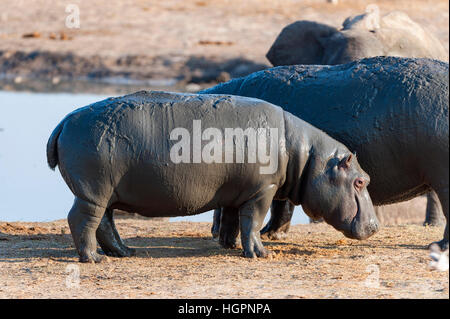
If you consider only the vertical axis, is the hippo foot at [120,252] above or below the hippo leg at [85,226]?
below

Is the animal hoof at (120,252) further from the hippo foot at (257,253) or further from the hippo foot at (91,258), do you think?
the hippo foot at (257,253)

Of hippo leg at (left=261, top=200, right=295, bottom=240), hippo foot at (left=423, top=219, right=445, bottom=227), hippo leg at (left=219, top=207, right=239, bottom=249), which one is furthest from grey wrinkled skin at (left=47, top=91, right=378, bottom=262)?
hippo foot at (left=423, top=219, right=445, bottom=227)

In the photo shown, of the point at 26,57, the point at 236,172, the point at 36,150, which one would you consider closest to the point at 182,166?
the point at 236,172

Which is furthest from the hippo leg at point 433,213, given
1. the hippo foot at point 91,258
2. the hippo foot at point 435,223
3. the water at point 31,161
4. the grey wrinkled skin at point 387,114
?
the hippo foot at point 91,258

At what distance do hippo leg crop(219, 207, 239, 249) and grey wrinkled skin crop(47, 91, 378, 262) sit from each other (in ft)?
0.90

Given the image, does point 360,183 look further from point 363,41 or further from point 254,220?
point 363,41

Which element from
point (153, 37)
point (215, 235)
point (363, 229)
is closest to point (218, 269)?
point (363, 229)

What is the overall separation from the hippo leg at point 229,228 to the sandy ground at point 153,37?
49.0ft

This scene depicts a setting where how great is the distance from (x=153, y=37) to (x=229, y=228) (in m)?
18.6

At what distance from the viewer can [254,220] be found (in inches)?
308

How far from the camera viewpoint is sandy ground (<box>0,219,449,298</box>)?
21.8 ft

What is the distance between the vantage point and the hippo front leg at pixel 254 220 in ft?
25.5

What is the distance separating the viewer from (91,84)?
979 inches
